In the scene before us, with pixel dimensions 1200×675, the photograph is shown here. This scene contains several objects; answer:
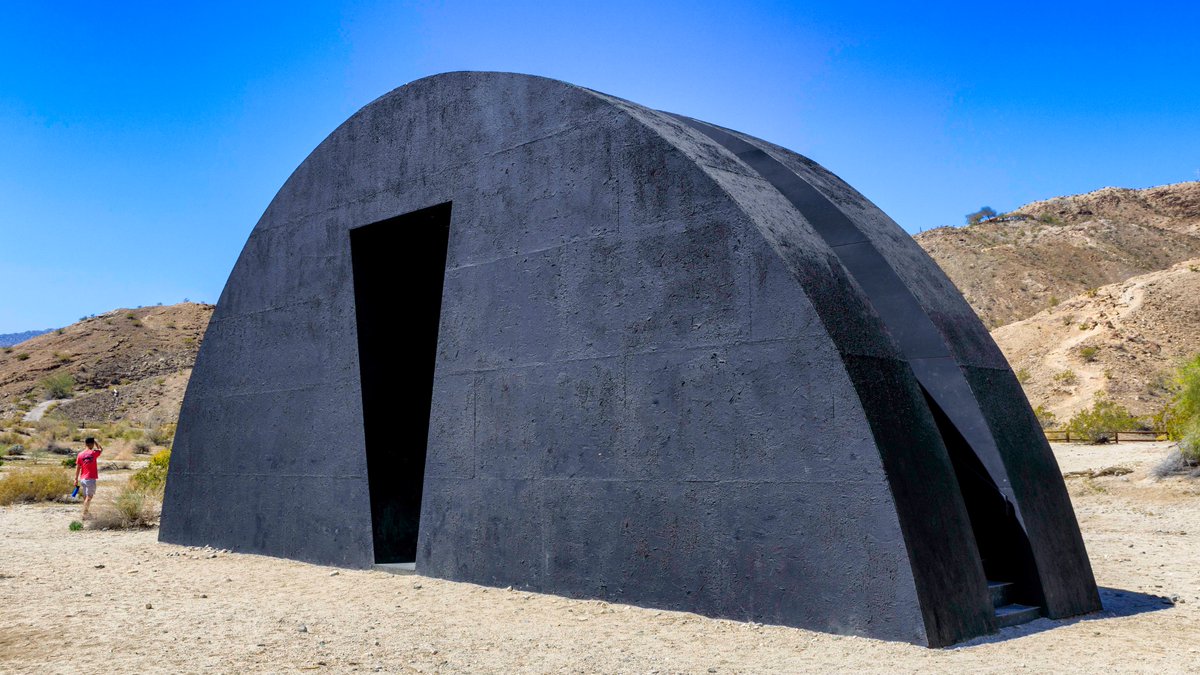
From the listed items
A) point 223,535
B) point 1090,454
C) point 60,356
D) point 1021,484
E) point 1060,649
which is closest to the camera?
point 1060,649

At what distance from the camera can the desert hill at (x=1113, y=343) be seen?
Answer: 35.5 metres

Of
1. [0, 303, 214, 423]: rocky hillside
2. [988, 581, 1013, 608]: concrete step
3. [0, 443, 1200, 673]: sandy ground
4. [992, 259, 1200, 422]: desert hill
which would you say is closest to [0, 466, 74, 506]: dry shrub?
[0, 443, 1200, 673]: sandy ground

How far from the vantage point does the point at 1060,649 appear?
5992 millimetres

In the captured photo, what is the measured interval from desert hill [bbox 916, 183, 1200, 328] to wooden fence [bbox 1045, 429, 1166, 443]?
79.2ft

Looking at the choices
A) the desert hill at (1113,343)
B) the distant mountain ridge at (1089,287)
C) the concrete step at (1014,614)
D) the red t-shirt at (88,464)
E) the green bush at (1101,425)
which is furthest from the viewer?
the distant mountain ridge at (1089,287)

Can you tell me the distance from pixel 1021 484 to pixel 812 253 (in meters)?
2.22

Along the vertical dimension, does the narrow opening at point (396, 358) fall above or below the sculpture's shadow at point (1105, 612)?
above

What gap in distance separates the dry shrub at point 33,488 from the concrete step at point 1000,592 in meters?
17.5

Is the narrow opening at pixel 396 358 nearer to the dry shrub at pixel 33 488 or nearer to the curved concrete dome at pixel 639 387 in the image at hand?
the curved concrete dome at pixel 639 387

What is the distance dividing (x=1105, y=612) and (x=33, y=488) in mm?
18126

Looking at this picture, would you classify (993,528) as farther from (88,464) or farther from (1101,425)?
(1101,425)

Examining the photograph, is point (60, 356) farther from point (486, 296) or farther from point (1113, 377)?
point (486, 296)

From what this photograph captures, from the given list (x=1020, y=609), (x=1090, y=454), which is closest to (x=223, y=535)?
(x=1020, y=609)

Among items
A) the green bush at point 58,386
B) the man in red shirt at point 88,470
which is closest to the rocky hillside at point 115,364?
the green bush at point 58,386
